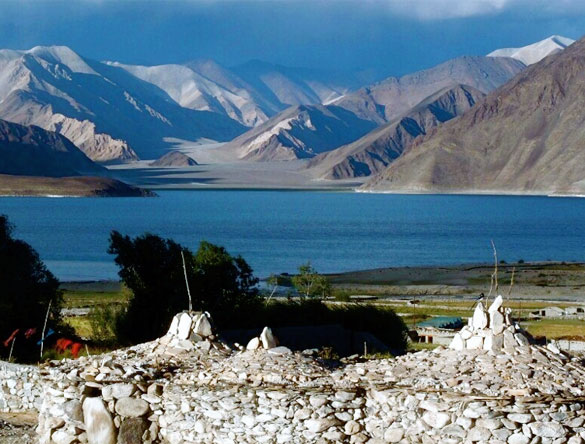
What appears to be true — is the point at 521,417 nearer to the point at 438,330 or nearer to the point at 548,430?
the point at 548,430

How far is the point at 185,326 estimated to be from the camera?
1078cm

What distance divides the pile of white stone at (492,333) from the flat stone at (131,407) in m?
2.89

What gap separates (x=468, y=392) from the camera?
8219 mm

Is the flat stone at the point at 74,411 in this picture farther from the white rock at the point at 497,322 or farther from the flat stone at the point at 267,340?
the white rock at the point at 497,322

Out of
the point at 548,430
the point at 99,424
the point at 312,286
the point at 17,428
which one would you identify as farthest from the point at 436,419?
the point at 312,286

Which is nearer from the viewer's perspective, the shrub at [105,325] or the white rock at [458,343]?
the white rock at [458,343]

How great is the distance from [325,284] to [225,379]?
5028 centimetres

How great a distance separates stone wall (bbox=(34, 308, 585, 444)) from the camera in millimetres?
8016

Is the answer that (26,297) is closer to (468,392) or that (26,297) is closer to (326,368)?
(326,368)

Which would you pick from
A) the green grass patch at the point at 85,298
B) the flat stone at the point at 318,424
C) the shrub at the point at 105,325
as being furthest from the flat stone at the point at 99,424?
the green grass patch at the point at 85,298

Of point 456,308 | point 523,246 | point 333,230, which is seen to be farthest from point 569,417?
point 333,230

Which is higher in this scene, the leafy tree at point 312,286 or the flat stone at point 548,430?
the flat stone at point 548,430

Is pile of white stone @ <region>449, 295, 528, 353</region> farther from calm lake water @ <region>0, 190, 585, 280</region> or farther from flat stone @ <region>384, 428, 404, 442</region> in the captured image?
calm lake water @ <region>0, 190, 585, 280</region>

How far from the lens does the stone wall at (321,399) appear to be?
26.3 feet
